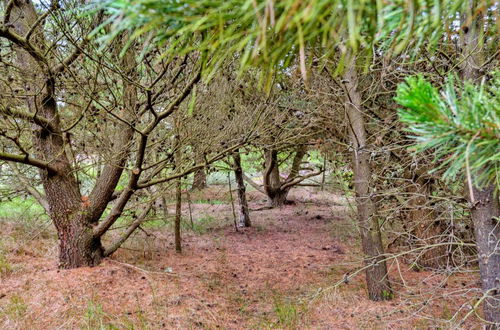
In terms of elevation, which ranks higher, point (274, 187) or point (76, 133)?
point (76, 133)

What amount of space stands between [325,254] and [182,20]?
6.04m

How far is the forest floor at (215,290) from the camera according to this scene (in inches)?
132

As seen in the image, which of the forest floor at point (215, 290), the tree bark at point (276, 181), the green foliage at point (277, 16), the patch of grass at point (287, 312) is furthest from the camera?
the tree bark at point (276, 181)

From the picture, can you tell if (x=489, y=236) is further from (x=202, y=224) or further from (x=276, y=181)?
(x=276, y=181)

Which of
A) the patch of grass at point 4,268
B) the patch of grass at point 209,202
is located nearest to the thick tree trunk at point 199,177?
the patch of grass at point 209,202

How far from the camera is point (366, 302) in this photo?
13.4ft

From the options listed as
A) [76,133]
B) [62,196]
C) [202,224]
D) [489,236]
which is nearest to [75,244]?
[62,196]

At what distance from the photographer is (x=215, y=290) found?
14.7 feet

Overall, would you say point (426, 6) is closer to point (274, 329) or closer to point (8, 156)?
point (274, 329)

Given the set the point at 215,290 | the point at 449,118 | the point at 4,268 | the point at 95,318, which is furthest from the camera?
the point at 215,290

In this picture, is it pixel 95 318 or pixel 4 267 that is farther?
pixel 4 267

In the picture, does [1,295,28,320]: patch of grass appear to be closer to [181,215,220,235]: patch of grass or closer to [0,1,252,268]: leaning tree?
[0,1,252,268]: leaning tree

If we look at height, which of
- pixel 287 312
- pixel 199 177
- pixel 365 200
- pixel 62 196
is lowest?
pixel 287 312

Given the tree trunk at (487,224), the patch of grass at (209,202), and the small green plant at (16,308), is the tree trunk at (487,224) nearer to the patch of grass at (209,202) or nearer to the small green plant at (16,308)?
the small green plant at (16,308)
